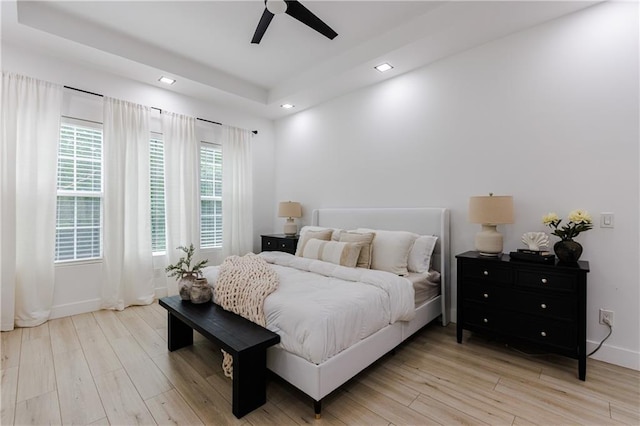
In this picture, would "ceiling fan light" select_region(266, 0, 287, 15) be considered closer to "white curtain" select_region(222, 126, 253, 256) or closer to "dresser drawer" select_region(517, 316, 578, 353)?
"white curtain" select_region(222, 126, 253, 256)

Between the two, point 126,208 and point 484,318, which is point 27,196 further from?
point 484,318

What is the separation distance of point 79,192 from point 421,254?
3888 mm

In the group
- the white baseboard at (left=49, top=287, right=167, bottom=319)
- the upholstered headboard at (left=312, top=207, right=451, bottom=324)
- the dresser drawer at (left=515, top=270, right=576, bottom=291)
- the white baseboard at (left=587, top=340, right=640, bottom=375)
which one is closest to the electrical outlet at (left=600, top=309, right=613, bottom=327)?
Result: the white baseboard at (left=587, top=340, right=640, bottom=375)

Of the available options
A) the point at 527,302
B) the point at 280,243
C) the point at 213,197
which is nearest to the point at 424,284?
the point at 527,302

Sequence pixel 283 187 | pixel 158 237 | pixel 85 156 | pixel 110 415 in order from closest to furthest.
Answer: pixel 110 415 → pixel 85 156 → pixel 158 237 → pixel 283 187

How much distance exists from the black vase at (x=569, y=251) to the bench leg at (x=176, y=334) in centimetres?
312

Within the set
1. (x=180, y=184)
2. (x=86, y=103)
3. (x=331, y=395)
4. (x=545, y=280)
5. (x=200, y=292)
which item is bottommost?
(x=331, y=395)

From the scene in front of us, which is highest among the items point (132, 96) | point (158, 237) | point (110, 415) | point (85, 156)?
point (132, 96)

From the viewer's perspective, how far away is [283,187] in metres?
5.20

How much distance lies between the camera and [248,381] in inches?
69.4

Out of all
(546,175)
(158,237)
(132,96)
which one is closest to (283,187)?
(158,237)

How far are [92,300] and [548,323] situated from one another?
4.56 m

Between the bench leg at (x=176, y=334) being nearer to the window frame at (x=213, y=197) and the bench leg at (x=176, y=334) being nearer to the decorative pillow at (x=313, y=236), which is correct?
the decorative pillow at (x=313, y=236)

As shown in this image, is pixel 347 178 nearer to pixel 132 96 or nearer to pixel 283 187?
pixel 283 187
